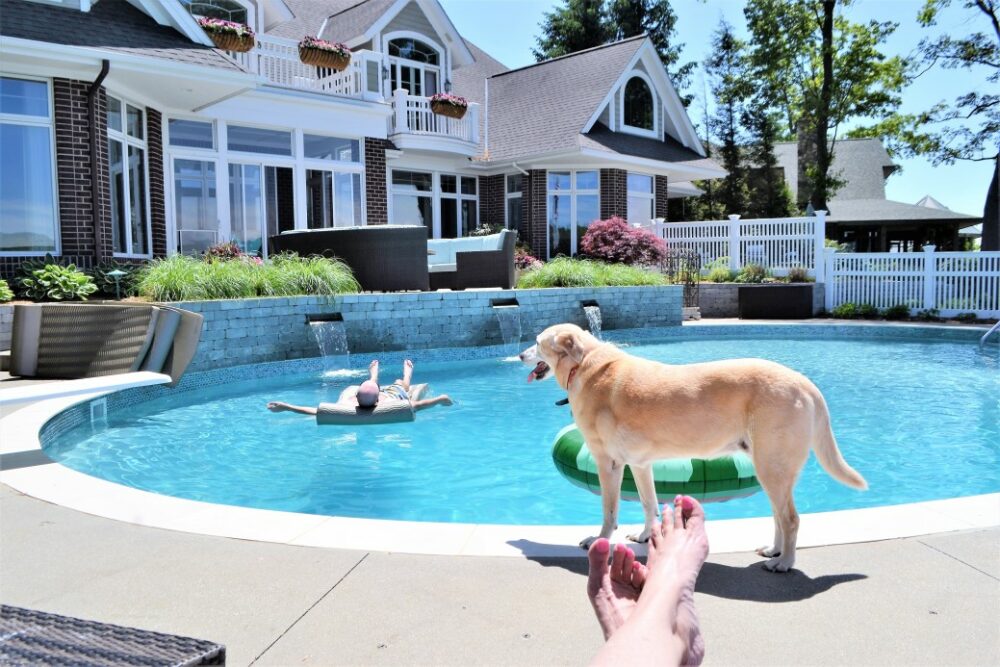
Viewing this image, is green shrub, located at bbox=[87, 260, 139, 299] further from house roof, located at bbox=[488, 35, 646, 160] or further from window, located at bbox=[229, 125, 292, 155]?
house roof, located at bbox=[488, 35, 646, 160]

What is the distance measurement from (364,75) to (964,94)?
777 inches

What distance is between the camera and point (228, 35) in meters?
14.2

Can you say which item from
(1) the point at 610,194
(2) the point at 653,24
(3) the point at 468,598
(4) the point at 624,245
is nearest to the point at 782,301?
(4) the point at 624,245

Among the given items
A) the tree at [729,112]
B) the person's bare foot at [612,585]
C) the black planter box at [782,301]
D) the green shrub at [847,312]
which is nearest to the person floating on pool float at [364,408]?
the person's bare foot at [612,585]

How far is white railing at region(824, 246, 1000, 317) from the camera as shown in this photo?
51.6 feet

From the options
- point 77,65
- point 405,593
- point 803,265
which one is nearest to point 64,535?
point 405,593

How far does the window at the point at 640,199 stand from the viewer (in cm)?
2223

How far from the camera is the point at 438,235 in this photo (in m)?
21.0

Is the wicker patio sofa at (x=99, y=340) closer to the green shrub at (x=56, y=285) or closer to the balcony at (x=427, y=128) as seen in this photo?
the green shrub at (x=56, y=285)

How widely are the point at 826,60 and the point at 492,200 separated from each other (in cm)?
1341

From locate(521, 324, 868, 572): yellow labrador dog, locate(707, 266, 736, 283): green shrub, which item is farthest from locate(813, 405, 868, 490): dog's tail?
locate(707, 266, 736, 283): green shrub

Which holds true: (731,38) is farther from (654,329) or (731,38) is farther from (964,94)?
(654,329)

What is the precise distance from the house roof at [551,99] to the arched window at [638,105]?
1.07 meters

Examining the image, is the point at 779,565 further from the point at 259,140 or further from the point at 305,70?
the point at 305,70
